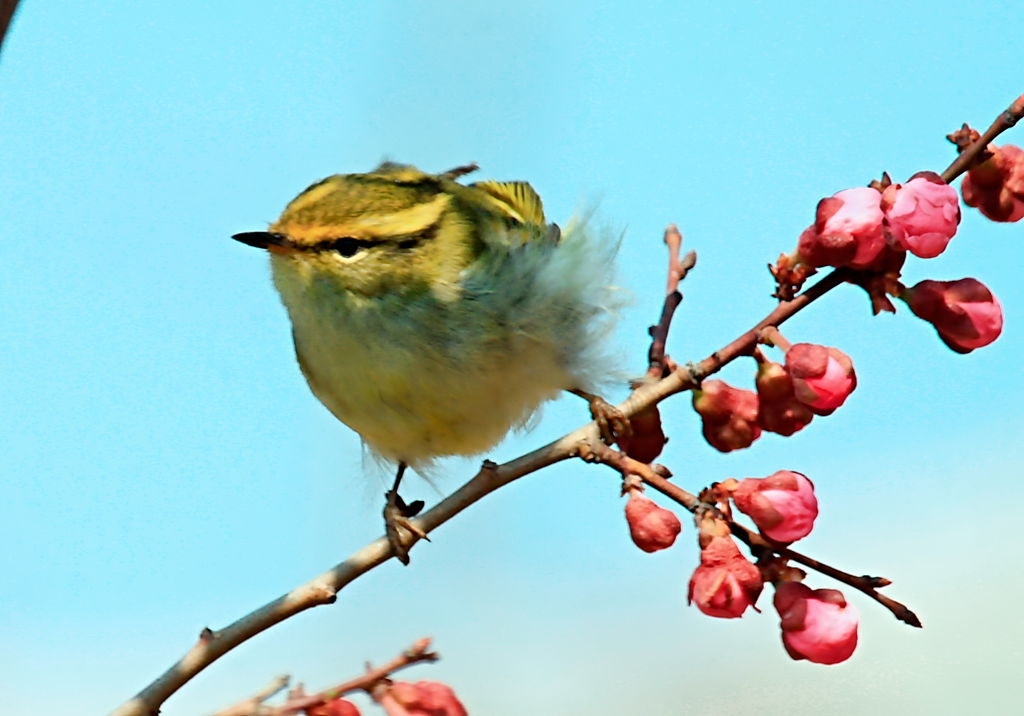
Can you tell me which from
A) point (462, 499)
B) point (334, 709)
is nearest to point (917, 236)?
point (462, 499)

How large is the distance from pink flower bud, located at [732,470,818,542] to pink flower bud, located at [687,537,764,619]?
0.07 meters

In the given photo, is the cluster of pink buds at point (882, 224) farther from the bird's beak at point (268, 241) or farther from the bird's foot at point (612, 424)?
the bird's beak at point (268, 241)

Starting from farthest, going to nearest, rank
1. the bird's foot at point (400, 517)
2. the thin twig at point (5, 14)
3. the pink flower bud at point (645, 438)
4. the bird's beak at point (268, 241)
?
the bird's beak at point (268, 241), the bird's foot at point (400, 517), the pink flower bud at point (645, 438), the thin twig at point (5, 14)

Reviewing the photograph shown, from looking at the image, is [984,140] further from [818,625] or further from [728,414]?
[818,625]

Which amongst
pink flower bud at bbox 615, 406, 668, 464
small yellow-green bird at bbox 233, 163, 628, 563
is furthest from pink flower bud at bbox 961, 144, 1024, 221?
small yellow-green bird at bbox 233, 163, 628, 563

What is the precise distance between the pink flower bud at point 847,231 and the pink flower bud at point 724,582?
1.72ft

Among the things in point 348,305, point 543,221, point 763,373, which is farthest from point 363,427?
point 763,373

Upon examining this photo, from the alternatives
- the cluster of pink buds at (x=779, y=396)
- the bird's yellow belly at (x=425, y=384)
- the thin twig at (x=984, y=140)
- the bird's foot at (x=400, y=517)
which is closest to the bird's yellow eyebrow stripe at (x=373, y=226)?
the bird's yellow belly at (x=425, y=384)

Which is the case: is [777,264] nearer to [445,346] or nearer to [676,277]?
[676,277]

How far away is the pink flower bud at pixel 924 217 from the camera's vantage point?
201cm

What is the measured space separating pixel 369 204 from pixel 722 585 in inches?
65.5

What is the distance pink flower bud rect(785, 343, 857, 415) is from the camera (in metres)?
2.04

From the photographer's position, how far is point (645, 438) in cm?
238

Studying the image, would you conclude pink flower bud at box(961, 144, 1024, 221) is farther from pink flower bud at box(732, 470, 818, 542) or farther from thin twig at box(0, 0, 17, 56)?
thin twig at box(0, 0, 17, 56)
